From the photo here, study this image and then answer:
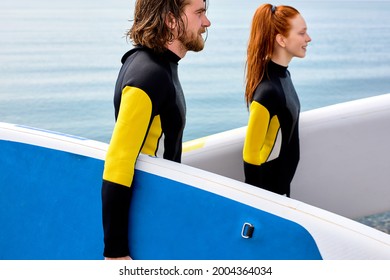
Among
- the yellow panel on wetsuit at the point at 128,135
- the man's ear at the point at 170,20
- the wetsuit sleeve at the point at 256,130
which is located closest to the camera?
the yellow panel on wetsuit at the point at 128,135

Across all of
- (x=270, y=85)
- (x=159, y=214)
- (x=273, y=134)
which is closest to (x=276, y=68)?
(x=270, y=85)

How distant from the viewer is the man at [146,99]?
1.37m

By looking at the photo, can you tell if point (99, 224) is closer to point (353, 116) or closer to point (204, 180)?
point (204, 180)

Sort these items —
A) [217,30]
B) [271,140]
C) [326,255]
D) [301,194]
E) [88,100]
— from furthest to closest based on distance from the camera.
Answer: [217,30], [88,100], [301,194], [271,140], [326,255]

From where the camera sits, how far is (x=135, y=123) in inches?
53.4

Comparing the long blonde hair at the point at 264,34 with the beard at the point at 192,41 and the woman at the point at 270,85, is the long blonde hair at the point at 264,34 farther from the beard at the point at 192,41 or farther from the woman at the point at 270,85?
the beard at the point at 192,41

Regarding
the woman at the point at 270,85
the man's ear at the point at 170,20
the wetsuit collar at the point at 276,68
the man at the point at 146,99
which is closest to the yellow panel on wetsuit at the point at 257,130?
the woman at the point at 270,85

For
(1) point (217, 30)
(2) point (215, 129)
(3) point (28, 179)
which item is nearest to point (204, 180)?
(3) point (28, 179)

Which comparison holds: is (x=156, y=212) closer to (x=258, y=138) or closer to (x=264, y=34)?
(x=258, y=138)

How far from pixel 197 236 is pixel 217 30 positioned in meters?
10.7

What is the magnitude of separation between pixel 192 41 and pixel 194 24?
35 mm

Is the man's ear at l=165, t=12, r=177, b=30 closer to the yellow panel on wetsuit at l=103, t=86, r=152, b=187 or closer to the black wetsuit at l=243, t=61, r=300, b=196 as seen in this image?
the yellow panel on wetsuit at l=103, t=86, r=152, b=187

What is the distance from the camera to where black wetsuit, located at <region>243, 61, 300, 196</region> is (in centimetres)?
193

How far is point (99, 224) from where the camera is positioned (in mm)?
1603
